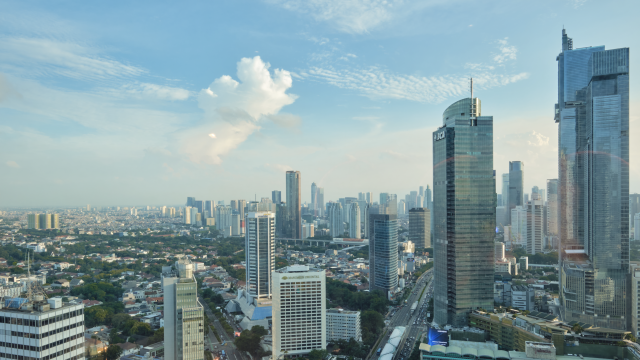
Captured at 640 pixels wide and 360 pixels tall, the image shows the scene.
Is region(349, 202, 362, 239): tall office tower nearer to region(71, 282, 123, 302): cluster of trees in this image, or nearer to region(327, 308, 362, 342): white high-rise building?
region(71, 282, 123, 302): cluster of trees

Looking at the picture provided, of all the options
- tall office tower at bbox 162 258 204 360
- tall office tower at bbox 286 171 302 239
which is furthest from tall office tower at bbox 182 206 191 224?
tall office tower at bbox 162 258 204 360

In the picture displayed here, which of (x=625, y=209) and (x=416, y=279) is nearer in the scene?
(x=625, y=209)

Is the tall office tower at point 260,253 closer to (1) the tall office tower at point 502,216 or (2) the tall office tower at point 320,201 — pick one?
(2) the tall office tower at point 320,201

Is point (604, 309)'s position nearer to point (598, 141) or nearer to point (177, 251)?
point (598, 141)

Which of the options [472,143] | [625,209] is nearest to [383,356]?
[472,143]

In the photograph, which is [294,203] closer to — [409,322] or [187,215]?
[409,322]

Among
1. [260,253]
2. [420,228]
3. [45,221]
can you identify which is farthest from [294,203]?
[45,221]
